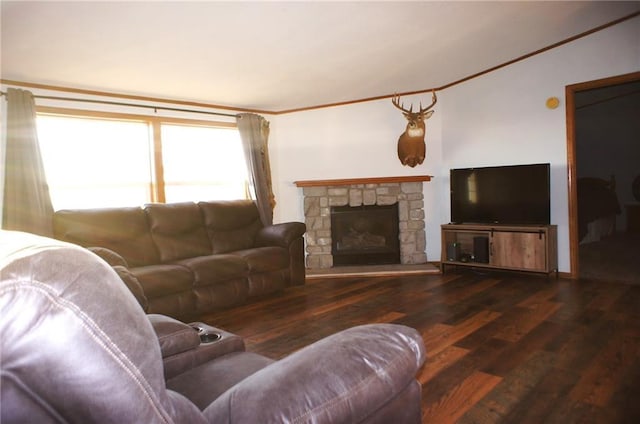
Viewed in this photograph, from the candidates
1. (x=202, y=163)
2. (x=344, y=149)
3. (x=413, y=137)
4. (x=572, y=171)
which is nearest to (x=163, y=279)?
(x=202, y=163)

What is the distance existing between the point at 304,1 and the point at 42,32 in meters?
1.86

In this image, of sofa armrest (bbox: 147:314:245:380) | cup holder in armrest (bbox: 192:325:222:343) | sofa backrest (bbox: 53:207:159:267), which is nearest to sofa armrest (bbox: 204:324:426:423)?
sofa armrest (bbox: 147:314:245:380)

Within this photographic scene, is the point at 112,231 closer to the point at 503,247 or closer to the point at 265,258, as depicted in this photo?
the point at 265,258

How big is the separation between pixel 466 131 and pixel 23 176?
4813mm

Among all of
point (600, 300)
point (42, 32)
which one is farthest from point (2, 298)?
point (600, 300)

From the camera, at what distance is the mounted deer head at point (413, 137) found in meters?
4.97

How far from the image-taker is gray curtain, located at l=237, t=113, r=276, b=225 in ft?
17.3

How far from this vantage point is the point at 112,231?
367cm

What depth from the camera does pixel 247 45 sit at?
11.1 feet

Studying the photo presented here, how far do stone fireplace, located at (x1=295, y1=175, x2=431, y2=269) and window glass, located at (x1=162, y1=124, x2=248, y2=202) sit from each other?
3.04 ft

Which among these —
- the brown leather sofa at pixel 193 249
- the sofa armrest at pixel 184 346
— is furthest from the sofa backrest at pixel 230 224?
the sofa armrest at pixel 184 346

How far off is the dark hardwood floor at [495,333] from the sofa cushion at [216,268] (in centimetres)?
33

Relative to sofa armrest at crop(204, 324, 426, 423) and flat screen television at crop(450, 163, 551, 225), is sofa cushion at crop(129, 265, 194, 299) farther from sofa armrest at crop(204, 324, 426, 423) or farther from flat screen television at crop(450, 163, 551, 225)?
flat screen television at crop(450, 163, 551, 225)

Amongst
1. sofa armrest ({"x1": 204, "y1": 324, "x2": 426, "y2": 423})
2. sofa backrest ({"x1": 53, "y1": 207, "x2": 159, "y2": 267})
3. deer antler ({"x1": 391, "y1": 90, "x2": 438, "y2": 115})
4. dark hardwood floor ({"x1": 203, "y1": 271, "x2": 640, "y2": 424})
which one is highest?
deer antler ({"x1": 391, "y1": 90, "x2": 438, "y2": 115})
